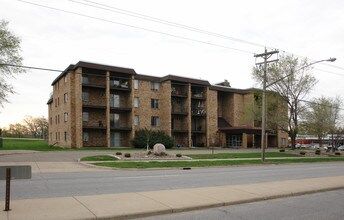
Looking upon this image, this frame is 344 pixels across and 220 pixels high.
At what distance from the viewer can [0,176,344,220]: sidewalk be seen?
7152 millimetres

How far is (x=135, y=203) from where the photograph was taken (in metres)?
8.41

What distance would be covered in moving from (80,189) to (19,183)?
280 centimetres

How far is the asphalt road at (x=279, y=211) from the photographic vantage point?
298 inches

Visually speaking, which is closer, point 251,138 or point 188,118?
point 188,118

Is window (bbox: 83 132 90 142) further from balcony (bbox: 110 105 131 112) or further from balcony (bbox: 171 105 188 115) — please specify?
balcony (bbox: 171 105 188 115)

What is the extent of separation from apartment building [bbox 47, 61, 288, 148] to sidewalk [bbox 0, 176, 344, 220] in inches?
1243

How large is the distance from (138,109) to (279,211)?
42.5m

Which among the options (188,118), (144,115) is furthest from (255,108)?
(144,115)

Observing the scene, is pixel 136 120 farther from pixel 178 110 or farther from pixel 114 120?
pixel 178 110

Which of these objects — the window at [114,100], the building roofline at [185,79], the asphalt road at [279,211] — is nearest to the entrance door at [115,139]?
the window at [114,100]

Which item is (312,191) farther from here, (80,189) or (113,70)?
(113,70)

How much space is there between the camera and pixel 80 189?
438 inches

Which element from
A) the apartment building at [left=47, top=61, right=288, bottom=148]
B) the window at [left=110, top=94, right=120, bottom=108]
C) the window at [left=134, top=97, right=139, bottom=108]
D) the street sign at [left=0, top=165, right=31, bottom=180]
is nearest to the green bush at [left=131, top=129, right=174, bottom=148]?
the apartment building at [left=47, top=61, right=288, bottom=148]

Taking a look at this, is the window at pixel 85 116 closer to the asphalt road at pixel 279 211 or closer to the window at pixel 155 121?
the window at pixel 155 121
